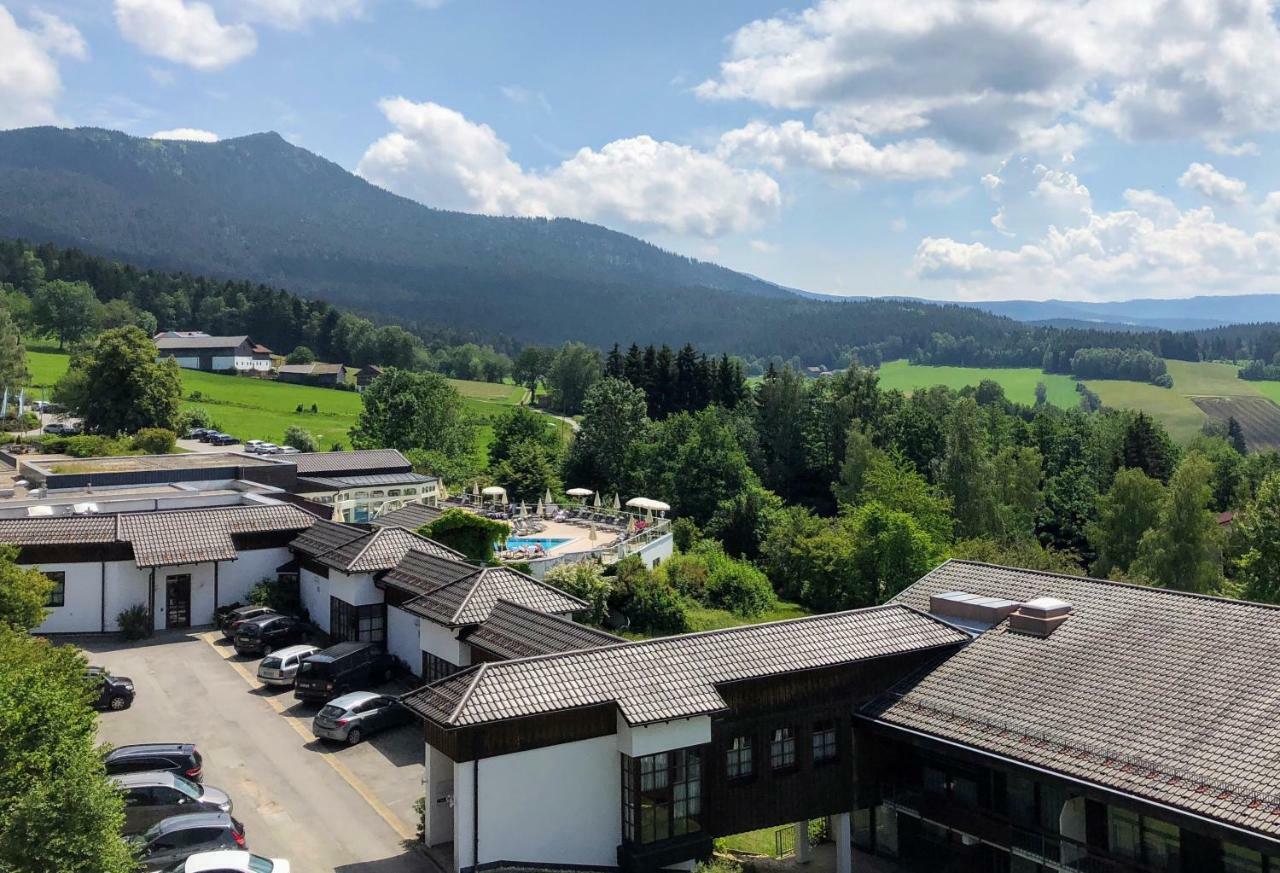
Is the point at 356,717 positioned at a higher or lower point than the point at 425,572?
lower

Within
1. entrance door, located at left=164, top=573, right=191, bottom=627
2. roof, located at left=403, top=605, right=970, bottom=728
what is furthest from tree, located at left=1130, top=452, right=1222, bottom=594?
entrance door, located at left=164, top=573, right=191, bottom=627

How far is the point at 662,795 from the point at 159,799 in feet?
31.6

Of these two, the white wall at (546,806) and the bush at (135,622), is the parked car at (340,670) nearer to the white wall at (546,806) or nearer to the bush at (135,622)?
the bush at (135,622)

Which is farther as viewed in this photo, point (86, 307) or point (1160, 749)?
point (86, 307)

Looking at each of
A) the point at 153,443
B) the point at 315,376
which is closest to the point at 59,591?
Result: the point at 153,443

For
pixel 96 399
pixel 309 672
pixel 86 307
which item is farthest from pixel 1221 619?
pixel 86 307

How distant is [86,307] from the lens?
123750mm

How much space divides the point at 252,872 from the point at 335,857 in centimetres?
251

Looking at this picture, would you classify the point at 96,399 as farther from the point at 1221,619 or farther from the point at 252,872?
the point at 1221,619

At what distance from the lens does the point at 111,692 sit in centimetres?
2605

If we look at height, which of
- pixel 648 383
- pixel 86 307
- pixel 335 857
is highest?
pixel 86 307

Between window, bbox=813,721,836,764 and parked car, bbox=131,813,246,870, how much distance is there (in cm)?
1131

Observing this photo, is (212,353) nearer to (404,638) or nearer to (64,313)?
(64,313)

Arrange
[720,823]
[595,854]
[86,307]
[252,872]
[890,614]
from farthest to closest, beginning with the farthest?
[86,307] < [890,614] < [720,823] < [595,854] < [252,872]
